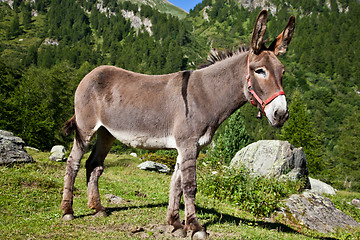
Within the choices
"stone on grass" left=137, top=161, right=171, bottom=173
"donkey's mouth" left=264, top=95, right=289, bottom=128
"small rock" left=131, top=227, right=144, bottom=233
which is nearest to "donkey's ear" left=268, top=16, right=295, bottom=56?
"donkey's mouth" left=264, top=95, right=289, bottom=128

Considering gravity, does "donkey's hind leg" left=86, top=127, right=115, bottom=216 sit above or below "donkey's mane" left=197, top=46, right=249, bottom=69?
below

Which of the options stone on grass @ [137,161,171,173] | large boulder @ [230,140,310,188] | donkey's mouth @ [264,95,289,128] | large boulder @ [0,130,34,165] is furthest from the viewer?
stone on grass @ [137,161,171,173]

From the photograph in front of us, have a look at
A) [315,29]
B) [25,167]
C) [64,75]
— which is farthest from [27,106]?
[315,29]

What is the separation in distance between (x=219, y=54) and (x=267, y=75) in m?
1.36

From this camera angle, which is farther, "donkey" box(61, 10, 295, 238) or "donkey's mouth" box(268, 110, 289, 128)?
"donkey" box(61, 10, 295, 238)

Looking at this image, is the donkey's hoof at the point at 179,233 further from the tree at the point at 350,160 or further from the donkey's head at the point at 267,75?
the tree at the point at 350,160

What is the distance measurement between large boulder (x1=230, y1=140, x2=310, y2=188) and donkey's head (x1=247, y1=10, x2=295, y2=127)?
948 cm

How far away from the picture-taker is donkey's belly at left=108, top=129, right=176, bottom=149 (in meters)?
4.70

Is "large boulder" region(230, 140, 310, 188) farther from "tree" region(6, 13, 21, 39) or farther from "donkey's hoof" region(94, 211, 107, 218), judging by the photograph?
"tree" region(6, 13, 21, 39)

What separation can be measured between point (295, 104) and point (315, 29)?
18829 cm

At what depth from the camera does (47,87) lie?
4822 centimetres

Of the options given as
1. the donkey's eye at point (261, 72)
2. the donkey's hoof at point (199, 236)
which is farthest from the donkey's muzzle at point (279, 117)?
the donkey's hoof at point (199, 236)

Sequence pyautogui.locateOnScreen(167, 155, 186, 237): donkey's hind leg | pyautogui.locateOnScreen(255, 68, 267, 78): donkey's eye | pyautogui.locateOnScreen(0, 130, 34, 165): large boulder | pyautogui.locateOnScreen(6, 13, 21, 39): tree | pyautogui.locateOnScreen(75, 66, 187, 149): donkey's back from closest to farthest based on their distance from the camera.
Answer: pyautogui.locateOnScreen(255, 68, 267, 78): donkey's eye < pyautogui.locateOnScreen(75, 66, 187, 149): donkey's back < pyautogui.locateOnScreen(167, 155, 186, 237): donkey's hind leg < pyautogui.locateOnScreen(0, 130, 34, 165): large boulder < pyautogui.locateOnScreen(6, 13, 21, 39): tree

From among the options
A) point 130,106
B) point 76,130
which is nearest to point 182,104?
point 130,106
